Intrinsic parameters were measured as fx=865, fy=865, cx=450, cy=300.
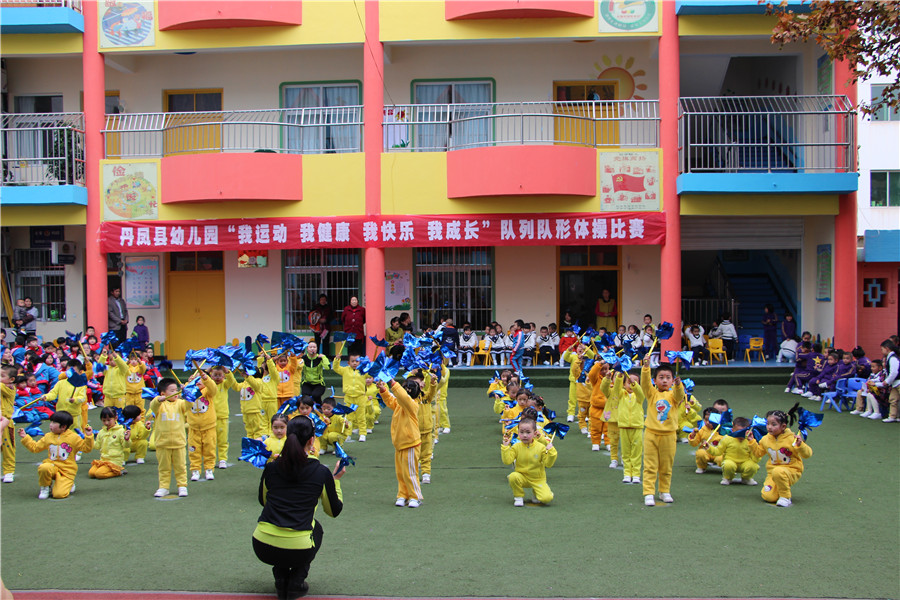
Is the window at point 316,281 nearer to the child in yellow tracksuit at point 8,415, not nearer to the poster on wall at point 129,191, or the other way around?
the poster on wall at point 129,191

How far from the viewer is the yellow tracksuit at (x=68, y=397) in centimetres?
1048

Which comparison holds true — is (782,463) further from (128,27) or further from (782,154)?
(128,27)

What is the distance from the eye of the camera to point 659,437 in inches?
320

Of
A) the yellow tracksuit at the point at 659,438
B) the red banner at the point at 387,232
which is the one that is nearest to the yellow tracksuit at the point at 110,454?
the yellow tracksuit at the point at 659,438

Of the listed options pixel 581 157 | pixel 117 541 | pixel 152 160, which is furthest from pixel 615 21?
pixel 117 541

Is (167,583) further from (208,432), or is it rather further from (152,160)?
(152,160)

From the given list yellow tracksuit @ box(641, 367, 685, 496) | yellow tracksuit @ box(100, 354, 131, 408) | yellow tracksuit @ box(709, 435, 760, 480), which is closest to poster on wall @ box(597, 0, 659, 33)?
yellow tracksuit @ box(709, 435, 760, 480)

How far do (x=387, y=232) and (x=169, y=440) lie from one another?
29.6 feet

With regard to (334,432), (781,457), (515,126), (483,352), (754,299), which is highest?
(515,126)

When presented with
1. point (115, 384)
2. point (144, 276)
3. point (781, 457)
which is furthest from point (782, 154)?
point (144, 276)

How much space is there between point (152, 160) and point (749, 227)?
41.2 feet

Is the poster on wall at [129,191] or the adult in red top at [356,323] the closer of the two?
the adult in red top at [356,323]

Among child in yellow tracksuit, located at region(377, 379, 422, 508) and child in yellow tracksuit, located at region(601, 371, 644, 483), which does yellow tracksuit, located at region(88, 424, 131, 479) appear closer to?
child in yellow tracksuit, located at region(377, 379, 422, 508)

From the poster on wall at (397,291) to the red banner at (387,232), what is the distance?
2.06 metres
